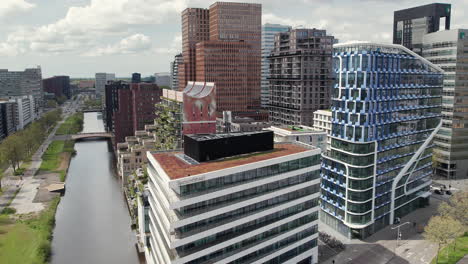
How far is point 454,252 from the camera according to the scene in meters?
78.6

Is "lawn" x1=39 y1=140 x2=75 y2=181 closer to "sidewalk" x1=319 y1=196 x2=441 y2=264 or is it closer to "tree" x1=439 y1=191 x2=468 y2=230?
"sidewalk" x1=319 y1=196 x2=441 y2=264

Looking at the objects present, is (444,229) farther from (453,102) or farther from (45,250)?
(45,250)

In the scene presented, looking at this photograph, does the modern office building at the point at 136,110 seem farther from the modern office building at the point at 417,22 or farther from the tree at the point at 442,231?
the tree at the point at 442,231

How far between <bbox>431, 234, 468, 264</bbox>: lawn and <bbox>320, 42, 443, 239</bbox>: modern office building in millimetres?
13997

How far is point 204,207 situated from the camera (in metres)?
55.8

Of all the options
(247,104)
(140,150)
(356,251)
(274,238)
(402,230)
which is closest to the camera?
(274,238)

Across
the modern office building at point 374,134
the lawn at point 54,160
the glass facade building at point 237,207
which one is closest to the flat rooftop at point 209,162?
the glass facade building at point 237,207

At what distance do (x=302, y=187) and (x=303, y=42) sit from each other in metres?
99.7

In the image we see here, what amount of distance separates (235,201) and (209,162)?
337 inches

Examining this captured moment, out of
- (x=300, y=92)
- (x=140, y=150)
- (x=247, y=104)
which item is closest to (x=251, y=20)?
(x=247, y=104)

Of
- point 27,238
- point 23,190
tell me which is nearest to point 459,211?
point 27,238

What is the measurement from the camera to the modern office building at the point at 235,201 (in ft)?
179

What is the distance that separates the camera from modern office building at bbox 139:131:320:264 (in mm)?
54562

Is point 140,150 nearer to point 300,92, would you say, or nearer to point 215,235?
point 300,92
